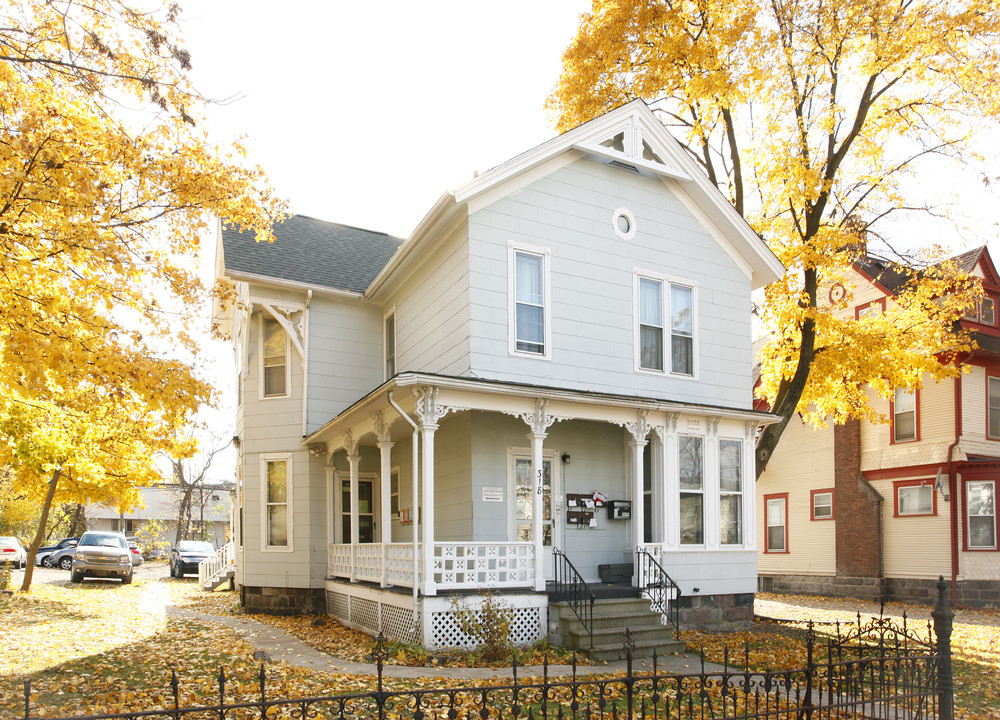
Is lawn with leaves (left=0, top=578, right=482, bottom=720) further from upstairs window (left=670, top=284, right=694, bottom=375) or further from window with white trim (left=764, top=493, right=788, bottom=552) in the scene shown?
window with white trim (left=764, top=493, right=788, bottom=552)

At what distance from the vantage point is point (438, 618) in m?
12.0

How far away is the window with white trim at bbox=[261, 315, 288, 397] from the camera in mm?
18672

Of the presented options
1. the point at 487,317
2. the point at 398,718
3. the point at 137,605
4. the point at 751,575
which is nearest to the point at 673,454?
the point at 751,575

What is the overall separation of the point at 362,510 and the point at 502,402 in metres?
7.23

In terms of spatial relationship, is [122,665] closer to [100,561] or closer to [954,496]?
[100,561]

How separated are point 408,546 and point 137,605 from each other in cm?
1003

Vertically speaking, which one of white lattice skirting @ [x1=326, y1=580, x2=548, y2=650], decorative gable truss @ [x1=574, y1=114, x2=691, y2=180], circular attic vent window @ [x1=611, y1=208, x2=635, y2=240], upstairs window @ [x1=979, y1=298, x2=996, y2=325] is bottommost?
white lattice skirting @ [x1=326, y1=580, x2=548, y2=650]

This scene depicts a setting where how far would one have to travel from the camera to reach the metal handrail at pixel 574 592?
12219mm

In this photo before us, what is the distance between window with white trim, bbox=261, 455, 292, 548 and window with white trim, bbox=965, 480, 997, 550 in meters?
17.3

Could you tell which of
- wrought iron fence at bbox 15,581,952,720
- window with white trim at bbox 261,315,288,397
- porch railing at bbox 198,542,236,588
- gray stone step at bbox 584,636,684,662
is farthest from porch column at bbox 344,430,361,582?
porch railing at bbox 198,542,236,588

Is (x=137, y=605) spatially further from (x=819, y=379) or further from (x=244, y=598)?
(x=819, y=379)

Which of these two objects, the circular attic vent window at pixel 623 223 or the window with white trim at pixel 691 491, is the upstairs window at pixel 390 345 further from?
the window with white trim at pixel 691 491

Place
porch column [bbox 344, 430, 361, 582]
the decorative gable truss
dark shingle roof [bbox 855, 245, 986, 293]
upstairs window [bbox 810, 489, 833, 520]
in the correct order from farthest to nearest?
upstairs window [bbox 810, 489, 833, 520]
dark shingle roof [bbox 855, 245, 986, 293]
porch column [bbox 344, 430, 361, 582]
the decorative gable truss

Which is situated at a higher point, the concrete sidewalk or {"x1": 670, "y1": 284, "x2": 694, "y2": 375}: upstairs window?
{"x1": 670, "y1": 284, "x2": 694, "y2": 375}: upstairs window
